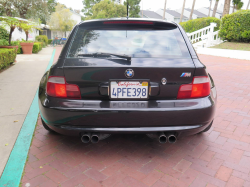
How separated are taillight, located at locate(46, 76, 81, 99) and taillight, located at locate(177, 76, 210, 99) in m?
1.07

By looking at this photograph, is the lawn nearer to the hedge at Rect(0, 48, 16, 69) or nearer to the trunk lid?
the hedge at Rect(0, 48, 16, 69)

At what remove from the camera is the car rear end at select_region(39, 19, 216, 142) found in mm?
2236

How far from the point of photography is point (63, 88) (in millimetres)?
2322

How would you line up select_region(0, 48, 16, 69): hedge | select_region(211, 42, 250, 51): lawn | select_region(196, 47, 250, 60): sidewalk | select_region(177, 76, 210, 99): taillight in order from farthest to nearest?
select_region(211, 42, 250, 51): lawn
select_region(196, 47, 250, 60): sidewalk
select_region(0, 48, 16, 69): hedge
select_region(177, 76, 210, 99): taillight

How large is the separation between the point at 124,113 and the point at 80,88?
1.72ft

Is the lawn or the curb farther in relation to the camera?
the lawn

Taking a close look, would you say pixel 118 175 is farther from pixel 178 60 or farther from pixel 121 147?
pixel 178 60

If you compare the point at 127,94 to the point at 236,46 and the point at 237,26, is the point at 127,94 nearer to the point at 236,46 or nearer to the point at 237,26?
the point at 236,46

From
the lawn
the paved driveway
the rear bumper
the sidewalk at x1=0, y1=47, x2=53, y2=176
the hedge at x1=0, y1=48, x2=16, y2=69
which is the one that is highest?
the lawn

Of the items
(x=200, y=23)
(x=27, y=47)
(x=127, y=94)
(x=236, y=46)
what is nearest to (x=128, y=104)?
(x=127, y=94)

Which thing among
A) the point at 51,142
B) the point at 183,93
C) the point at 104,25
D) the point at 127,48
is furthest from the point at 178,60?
the point at 51,142

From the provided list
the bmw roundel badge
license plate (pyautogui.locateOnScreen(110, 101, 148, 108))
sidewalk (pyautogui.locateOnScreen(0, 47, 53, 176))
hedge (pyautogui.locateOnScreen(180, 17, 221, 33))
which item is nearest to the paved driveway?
sidewalk (pyautogui.locateOnScreen(0, 47, 53, 176))

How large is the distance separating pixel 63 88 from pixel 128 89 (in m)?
0.68

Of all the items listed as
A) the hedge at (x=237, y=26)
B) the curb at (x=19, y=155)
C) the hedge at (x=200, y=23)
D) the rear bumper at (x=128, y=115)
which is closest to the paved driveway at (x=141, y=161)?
the curb at (x=19, y=155)
